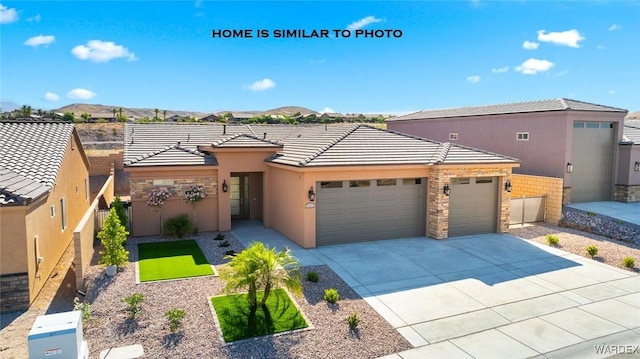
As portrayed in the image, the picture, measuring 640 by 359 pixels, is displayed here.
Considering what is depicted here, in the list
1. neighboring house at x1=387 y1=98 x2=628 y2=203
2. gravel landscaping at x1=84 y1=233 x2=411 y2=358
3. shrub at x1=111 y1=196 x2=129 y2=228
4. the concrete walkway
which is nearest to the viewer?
gravel landscaping at x1=84 y1=233 x2=411 y2=358

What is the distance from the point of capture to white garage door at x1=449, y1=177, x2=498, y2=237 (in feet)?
49.8

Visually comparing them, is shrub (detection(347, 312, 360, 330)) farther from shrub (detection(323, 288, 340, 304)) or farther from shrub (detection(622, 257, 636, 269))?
shrub (detection(622, 257, 636, 269))

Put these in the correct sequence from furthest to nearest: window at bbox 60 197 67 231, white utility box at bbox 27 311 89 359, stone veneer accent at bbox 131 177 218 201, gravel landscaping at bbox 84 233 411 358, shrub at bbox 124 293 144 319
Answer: stone veneer accent at bbox 131 177 218 201
window at bbox 60 197 67 231
shrub at bbox 124 293 144 319
gravel landscaping at bbox 84 233 411 358
white utility box at bbox 27 311 89 359

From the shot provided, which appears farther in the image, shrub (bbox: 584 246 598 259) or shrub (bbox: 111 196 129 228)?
shrub (bbox: 111 196 129 228)

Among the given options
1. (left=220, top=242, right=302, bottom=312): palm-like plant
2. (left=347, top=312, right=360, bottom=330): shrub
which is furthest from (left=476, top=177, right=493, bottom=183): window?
(left=220, top=242, right=302, bottom=312): palm-like plant

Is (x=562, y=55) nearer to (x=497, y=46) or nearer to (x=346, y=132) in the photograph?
(x=497, y=46)

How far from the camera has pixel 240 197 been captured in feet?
58.7

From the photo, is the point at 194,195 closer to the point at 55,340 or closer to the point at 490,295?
the point at 55,340

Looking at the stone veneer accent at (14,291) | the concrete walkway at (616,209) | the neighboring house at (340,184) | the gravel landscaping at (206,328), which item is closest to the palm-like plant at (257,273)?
the gravel landscaping at (206,328)

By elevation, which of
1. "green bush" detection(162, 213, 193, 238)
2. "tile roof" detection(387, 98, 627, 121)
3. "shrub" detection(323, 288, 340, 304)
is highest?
"tile roof" detection(387, 98, 627, 121)

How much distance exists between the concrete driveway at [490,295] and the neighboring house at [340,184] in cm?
74

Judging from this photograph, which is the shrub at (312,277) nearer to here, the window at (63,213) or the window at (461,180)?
the window at (461,180)

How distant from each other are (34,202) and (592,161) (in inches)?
920

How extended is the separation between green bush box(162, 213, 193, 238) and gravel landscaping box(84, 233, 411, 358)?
15.1ft
